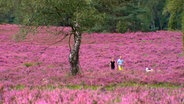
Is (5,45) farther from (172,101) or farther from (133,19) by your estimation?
(172,101)

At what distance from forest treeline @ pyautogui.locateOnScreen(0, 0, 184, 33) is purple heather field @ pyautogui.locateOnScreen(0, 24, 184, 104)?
275cm

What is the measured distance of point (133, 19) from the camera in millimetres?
55188

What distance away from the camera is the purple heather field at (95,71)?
22.6 ft

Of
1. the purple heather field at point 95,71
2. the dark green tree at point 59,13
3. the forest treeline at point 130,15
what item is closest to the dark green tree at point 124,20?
the forest treeline at point 130,15

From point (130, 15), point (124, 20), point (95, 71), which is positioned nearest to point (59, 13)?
point (95, 71)

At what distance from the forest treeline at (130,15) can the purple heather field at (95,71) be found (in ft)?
9.03

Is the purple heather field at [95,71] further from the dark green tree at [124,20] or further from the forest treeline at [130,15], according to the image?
the dark green tree at [124,20]

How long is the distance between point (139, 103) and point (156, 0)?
217 feet

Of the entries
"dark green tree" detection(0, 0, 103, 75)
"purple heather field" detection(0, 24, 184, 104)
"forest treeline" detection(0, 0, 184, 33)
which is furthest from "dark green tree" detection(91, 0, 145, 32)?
"dark green tree" detection(0, 0, 103, 75)

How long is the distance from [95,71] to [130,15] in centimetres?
3156

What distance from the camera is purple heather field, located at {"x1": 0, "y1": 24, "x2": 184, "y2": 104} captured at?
6.89 meters

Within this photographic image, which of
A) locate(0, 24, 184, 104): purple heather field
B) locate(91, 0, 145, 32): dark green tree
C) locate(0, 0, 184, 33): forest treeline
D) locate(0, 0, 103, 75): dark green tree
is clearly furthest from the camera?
locate(91, 0, 145, 32): dark green tree

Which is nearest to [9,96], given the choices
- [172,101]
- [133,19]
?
[172,101]

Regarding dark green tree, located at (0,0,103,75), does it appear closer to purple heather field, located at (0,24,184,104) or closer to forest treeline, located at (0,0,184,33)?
forest treeline, located at (0,0,184,33)
